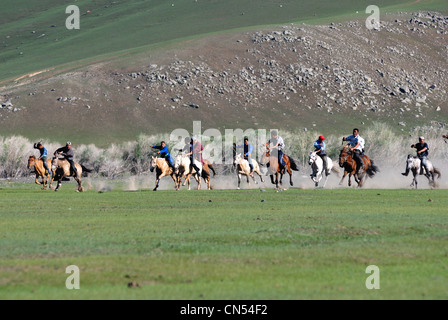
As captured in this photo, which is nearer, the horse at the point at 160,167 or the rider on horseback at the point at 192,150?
the horse at the point at 160,167

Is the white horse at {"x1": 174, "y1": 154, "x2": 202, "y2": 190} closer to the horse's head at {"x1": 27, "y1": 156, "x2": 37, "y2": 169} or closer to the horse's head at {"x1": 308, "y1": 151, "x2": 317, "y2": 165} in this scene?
the horse's head at {"x1": 308, "y1": 151, "x2": 317, "y2": 165}

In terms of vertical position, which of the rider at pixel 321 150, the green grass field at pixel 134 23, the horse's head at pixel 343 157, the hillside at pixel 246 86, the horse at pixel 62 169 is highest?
the green grass field at pixel 134 23

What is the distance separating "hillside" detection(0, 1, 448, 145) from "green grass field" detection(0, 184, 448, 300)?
77398mm

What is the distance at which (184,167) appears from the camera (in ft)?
130

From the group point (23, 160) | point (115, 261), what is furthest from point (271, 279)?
point (23, 160)

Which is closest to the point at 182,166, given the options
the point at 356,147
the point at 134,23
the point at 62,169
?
the point at 62,169

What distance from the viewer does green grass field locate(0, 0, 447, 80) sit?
479 ft

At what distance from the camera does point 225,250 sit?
55.4 feet

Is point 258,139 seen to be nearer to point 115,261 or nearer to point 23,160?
point 23,160

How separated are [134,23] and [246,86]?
4729cm

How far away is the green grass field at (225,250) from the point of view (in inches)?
527

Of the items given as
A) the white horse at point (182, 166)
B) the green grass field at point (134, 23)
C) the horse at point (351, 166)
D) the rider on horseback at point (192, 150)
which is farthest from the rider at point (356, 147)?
the green grass field at point (134, 23)

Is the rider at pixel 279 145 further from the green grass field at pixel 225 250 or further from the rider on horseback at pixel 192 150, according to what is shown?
the green grass field at pixel 225 250

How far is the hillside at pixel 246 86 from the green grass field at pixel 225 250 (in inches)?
3047
